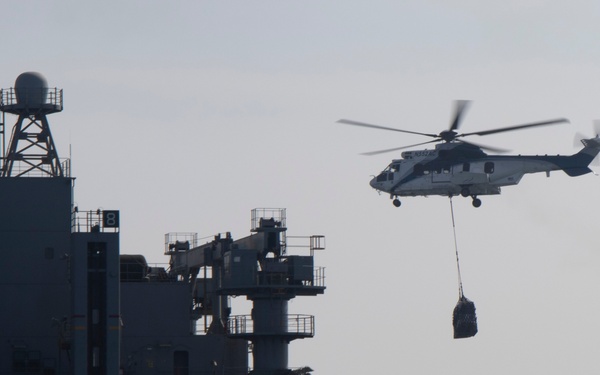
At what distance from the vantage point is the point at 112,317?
5416 centimetres

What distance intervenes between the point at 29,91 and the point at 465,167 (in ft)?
70.6

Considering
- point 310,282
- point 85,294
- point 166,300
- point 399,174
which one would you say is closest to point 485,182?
point 399,174

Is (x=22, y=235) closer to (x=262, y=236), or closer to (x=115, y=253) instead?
(x=115, y=253)

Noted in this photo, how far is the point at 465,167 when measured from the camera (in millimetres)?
64438

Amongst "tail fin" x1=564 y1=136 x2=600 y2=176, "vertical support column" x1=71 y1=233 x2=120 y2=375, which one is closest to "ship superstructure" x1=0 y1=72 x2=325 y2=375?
"vertical support column" x1=71 y1=233 x2=120 y2=375

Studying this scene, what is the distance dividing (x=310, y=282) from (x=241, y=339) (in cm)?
451

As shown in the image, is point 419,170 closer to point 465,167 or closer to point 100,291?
point 465,167

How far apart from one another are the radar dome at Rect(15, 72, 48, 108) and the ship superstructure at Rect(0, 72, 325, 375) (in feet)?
Answer: 0.16

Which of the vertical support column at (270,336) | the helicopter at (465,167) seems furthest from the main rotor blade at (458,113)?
the vertical support column at (270,336)

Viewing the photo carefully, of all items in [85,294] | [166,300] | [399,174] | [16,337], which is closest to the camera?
[85,294]

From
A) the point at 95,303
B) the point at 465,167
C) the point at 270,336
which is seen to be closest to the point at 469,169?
the point at 465,167

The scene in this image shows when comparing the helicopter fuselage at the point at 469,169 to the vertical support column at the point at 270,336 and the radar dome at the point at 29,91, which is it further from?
the radar dome at the point at 29,91

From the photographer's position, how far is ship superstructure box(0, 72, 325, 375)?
54344 millimetres

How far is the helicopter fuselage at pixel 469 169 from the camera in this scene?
209 feet
